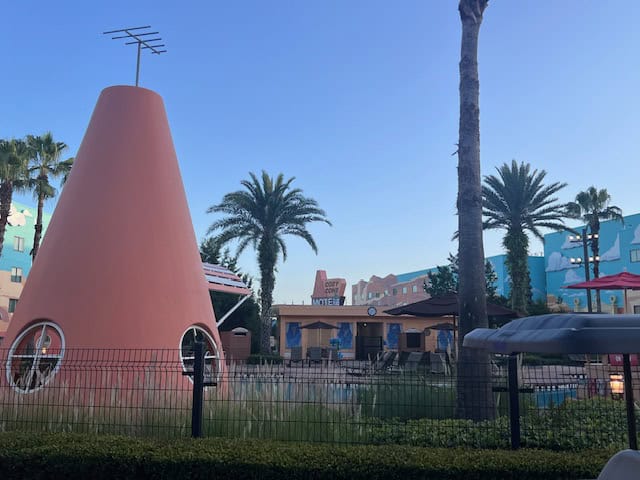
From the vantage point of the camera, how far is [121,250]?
30.1 ft

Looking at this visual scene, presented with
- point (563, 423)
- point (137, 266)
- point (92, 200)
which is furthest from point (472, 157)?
point (92, 200)

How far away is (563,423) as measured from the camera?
254 inches

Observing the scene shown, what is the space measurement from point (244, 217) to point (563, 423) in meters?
21.8

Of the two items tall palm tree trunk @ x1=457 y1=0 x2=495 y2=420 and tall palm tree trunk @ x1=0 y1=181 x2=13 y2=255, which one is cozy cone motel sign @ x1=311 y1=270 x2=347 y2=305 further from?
tall palm tree trunk @ x1=457 y1=0 x2=495 y2=420

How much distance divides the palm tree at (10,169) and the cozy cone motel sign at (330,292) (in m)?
23.3

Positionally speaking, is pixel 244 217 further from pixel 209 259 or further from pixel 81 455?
pixel 81 455

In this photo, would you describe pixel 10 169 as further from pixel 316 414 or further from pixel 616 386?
pixel 616 386

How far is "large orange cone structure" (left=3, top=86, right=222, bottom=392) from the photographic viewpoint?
8820 mm

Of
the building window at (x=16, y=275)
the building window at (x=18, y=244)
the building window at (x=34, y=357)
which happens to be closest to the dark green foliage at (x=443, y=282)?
the building window at (x=16, y=275)

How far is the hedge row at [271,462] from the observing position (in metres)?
4.75

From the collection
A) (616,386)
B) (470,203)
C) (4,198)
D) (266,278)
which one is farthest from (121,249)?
(4,198)

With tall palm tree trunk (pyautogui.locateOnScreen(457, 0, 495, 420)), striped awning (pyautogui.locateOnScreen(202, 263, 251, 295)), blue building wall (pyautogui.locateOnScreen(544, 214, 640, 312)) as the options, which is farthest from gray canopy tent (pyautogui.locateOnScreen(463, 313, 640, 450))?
blue building wall (pyautogui.locateOnScreen(544, 214, 640, 312))

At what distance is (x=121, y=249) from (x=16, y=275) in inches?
1630

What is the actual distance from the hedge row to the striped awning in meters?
10.0
